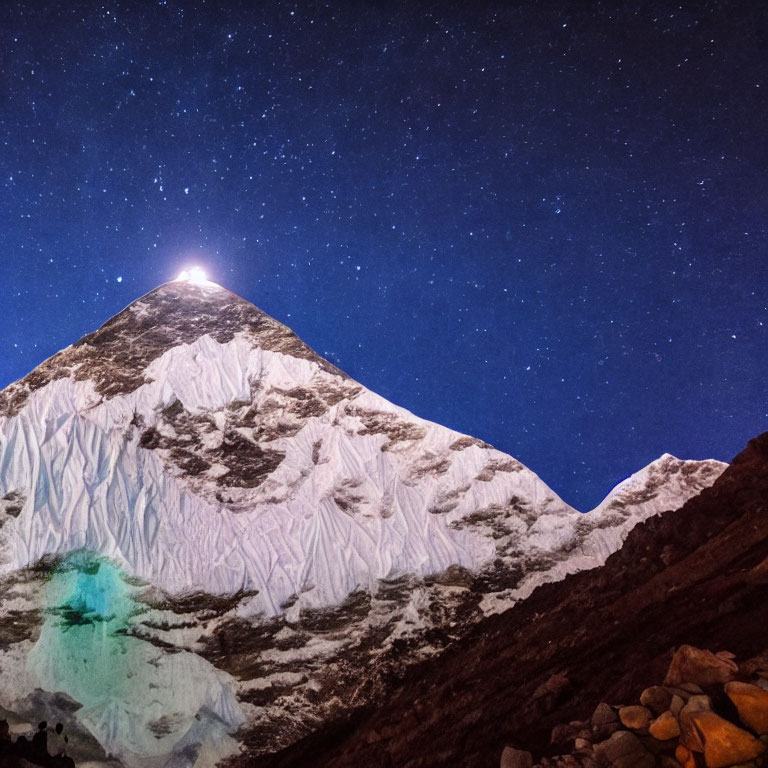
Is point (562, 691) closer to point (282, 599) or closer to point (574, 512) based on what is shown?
point (282, 599)

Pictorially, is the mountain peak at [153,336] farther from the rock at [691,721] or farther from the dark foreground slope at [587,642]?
the rock at [691,721]

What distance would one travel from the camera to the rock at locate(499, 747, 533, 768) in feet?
34.3

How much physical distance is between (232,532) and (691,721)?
201 ft

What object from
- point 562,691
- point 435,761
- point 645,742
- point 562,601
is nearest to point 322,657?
point 562,601

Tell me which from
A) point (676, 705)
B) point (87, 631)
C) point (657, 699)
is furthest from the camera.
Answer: point (87, 631)

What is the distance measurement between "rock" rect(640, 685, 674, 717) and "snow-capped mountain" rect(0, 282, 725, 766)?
4223cm

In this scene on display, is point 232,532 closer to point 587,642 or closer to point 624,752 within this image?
point 587,642

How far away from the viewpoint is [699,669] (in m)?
9.00

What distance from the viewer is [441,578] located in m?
59.7

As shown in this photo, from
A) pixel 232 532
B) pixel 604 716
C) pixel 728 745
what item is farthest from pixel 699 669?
pixel 232 532

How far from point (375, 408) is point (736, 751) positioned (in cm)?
7323

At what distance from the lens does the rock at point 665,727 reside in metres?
7.79

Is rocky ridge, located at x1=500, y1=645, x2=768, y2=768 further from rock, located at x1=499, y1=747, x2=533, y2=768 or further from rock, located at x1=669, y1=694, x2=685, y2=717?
rock, located at x1=499, y1=747, x2=533, y2=768

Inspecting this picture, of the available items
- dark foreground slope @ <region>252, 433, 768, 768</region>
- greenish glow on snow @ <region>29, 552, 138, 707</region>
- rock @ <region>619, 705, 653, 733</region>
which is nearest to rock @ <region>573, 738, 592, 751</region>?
rock @ <region>619, 705, 653, 733</region>
